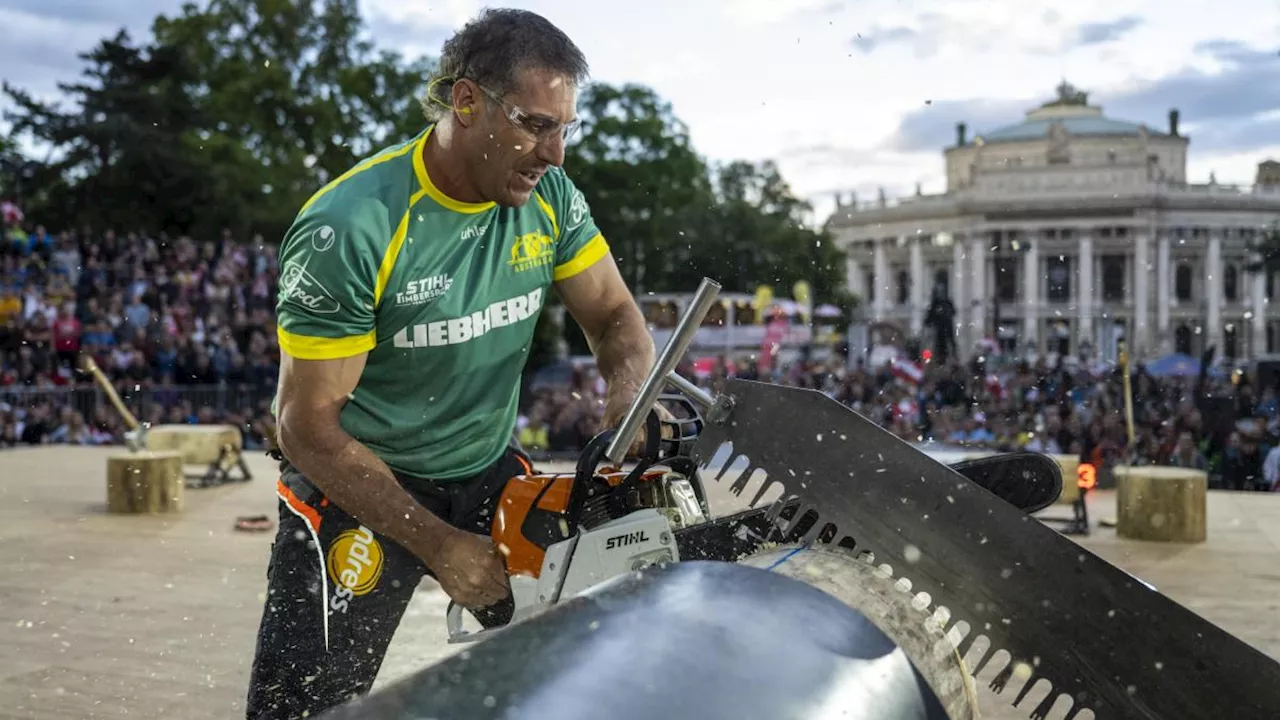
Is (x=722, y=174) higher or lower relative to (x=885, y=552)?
higher

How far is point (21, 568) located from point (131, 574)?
2.50 feet

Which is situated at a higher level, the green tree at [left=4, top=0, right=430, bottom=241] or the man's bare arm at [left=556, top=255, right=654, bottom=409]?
the green tree at [left=4, top=0, right=430, bottom=241]

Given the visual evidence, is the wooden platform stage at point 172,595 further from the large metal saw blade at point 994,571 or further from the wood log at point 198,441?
the large metal saw blade at point 994,571

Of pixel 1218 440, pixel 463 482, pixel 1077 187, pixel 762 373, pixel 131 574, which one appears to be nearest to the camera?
pixel 463 482

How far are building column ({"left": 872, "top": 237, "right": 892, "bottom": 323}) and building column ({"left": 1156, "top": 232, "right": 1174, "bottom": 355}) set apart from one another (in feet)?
64.3

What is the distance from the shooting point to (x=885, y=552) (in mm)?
2018

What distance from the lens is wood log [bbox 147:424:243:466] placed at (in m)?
13.1

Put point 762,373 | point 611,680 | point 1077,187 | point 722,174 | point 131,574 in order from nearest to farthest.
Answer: point 611,680 < point 131,574 < point 762,373 < point 722,174 < point 1077,187

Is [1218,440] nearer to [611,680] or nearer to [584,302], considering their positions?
[584,302]

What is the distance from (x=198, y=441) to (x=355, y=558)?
11.2 metres

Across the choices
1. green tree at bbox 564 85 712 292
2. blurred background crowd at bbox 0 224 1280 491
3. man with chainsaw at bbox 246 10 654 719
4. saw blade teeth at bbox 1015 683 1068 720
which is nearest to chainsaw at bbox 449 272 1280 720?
saw blade teeth at bbox 1015 683 1068 720

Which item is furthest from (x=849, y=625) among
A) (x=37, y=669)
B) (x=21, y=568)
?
(x=21, y=568)

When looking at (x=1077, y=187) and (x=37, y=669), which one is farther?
(x=1077, y=187)

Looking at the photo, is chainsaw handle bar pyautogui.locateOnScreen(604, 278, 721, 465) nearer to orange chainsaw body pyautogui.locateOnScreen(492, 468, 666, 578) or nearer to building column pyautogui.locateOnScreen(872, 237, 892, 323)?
orange chainsaw body pyautogui.locateOnScreen(492, 468, 666, 578)
